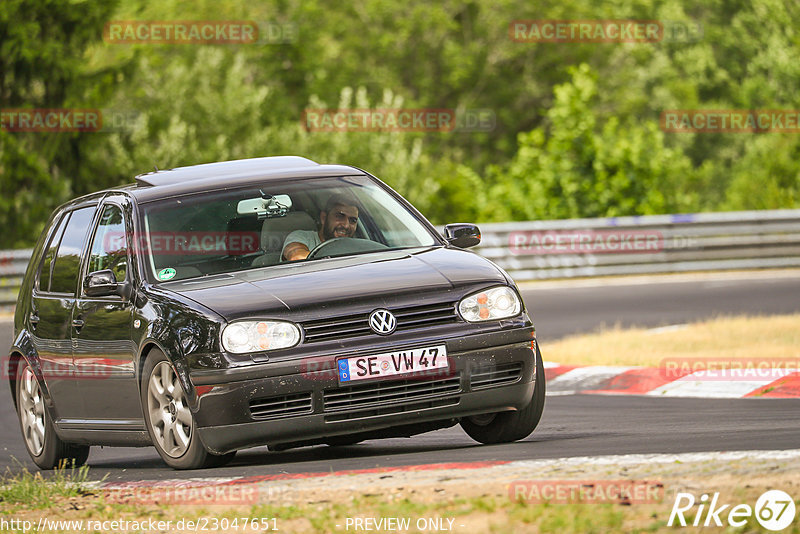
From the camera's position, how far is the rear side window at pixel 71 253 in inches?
354

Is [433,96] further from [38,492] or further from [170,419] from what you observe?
[38,492]

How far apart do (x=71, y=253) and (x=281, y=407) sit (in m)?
2.73

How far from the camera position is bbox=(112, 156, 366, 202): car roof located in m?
8.45

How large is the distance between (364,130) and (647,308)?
19.6 m

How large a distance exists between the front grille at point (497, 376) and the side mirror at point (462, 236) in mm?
1265

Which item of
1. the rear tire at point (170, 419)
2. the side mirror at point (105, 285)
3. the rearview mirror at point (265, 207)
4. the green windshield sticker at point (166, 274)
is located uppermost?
the rearview mirror at point (265, 207)

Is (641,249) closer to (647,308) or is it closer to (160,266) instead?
(647,308)

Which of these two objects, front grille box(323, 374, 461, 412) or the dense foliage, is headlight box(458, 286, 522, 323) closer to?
front grille box(323, 374, 461, 412)

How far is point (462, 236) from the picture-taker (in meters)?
8.60

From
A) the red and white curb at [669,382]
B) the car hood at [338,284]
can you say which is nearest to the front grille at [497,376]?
the car hood at [338,284]

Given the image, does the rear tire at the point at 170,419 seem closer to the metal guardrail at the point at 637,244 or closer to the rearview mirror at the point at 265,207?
the rearview mirror at the point at 265,207

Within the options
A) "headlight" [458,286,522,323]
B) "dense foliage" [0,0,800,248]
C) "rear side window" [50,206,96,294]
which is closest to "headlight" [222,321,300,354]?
"headlight" [458,286,522,323]

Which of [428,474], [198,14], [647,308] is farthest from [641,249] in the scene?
[198,14]

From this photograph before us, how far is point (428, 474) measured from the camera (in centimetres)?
623
